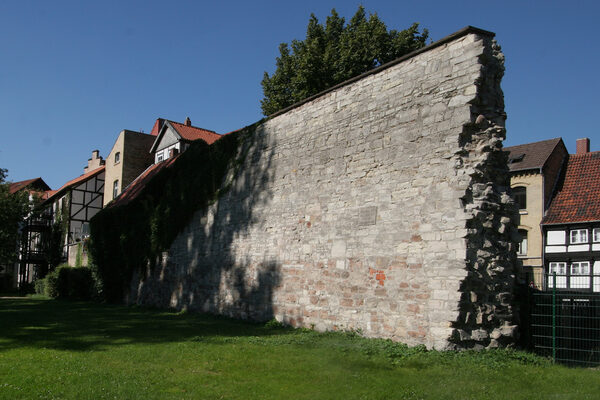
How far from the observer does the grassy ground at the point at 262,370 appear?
6633 mm

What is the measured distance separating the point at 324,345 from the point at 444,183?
3842mm

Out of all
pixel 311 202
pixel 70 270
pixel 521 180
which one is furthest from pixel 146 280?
pixel 521 180

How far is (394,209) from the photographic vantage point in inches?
396

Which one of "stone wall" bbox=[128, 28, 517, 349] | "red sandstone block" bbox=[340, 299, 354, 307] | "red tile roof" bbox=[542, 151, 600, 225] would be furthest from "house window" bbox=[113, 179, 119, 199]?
"red tile roof" bbox=[542, 151, 600, 225]

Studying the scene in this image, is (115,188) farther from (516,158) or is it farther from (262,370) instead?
(262,370)

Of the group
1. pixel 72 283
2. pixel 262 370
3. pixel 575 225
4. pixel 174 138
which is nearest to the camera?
pixel 262 370

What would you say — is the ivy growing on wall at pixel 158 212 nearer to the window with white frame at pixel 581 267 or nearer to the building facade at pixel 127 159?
the building facade at pixel 127 159

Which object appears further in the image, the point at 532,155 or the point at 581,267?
the point at 532,155

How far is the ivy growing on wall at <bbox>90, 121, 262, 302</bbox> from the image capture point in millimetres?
16578

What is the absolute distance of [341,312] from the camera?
1091 cm

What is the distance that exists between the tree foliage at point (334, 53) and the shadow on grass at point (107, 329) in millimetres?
14239

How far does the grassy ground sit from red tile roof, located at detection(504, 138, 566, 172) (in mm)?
18936

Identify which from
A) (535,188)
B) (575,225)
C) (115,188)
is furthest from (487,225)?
(115,188)

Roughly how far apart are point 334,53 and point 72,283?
17.7 meters
